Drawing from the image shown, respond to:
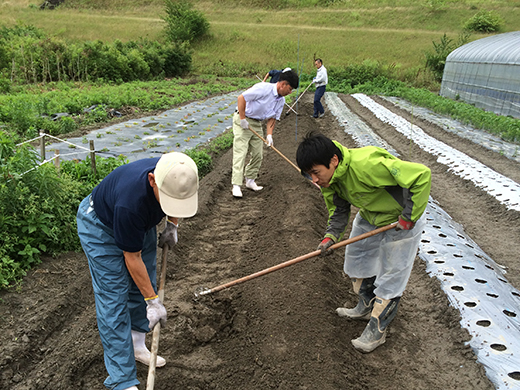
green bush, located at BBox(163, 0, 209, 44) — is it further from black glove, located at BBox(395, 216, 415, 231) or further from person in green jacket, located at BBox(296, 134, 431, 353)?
black glove, located at BBox(395, 216, 415, 231)

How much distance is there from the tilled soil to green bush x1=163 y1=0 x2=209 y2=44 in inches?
1092

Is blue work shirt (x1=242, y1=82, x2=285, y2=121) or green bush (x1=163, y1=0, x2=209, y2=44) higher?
green bush (x1=163, y1=0, x2=209, y2=44)

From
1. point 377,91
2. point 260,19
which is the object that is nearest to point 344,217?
point 377,91

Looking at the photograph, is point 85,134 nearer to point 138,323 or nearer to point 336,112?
point 138,323

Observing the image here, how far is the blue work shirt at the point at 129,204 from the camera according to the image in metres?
1.95

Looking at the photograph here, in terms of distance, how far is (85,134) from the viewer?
833 cm

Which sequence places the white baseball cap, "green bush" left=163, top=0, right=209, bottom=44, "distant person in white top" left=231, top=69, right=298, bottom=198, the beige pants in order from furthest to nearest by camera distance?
"green bush" left=163, top=0, right=209, bottom=44
the beige pants
"distant person in white top" left=231, top=69, right=298, bottom=198
the white baseball cap

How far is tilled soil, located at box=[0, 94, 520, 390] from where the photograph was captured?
8.69 ft

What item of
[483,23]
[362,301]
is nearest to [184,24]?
[483,23]

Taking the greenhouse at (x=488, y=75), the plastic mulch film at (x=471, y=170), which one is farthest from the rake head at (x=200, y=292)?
the greenhouse at (x=488, y=75)

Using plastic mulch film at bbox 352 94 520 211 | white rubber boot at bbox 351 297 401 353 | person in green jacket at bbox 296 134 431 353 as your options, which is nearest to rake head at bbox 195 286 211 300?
person in green jacket at bbox 296 134 431 353

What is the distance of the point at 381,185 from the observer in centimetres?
248

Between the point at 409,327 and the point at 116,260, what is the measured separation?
2.50m

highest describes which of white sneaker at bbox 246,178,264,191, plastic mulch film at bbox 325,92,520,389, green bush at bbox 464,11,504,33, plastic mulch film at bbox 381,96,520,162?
green bush at bbox 464,11,504,33
